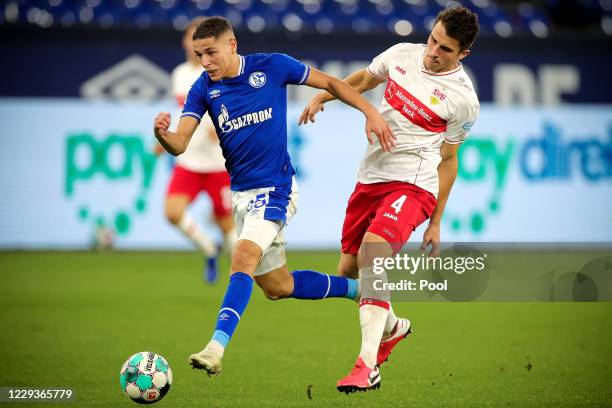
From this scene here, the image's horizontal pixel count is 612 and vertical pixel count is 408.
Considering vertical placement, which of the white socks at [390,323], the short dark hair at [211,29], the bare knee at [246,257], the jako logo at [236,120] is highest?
the short dark hair at [211,29]

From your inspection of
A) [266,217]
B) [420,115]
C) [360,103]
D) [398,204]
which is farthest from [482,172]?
[266,217]

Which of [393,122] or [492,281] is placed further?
[492,281]

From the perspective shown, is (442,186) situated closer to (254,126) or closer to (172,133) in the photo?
(254,126)

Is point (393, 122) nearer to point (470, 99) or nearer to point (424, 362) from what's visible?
point (470, 99)

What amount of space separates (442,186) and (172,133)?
5.47 feet

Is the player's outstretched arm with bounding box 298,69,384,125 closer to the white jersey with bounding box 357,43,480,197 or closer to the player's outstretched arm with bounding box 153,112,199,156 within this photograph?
the white jersey with bounding box 357,43,480,197

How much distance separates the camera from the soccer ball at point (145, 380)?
5.01m

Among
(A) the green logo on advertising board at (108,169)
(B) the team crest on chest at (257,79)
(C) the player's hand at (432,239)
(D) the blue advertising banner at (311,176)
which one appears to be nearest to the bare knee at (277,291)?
(C) the player's hand at (432,239)

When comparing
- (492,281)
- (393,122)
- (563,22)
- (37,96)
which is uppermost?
(563,22)

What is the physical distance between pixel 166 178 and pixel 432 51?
26.6 feet

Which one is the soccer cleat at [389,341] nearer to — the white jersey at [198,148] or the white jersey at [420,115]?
the white jersey at [420,115]

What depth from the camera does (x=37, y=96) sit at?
13445mm

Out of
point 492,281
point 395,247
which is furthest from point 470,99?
point 492,281

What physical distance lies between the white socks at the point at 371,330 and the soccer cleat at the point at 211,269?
4903mm
